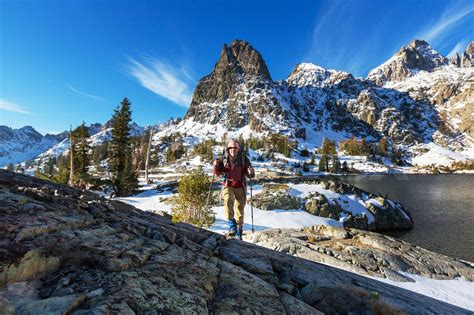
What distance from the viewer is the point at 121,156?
4753cm

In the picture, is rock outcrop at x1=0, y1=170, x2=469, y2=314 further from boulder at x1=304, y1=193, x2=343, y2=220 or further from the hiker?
boulder at x1=304, y1=193, x2=343, y2=220

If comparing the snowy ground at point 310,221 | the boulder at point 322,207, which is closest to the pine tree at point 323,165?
the snowy ground at point 310,221

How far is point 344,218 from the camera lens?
36625 mm

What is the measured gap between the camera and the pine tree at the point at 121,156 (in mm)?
44781

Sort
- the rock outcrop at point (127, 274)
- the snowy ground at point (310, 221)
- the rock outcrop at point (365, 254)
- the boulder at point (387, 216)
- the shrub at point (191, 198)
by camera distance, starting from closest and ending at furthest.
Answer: the rock outcrop at point (127, 274) → the snowy ground at point (310, 221) → the rock outcrop at point (365, 254) → the shrub at point (191, 198) → the boulder at point (387, 216)

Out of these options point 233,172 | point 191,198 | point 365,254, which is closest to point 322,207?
point 191,198

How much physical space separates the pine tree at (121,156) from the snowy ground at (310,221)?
3094 millimetres

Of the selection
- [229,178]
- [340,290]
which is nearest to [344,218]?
[229,178]

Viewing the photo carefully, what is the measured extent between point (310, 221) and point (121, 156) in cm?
3418

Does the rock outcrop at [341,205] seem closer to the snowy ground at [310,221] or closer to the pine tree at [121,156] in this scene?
the snowy ground at [310,221]

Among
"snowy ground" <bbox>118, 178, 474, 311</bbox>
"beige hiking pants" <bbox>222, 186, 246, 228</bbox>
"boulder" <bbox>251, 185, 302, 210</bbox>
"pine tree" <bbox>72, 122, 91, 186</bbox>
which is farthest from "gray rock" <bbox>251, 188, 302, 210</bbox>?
"pine tree" <bbox>72, 122, 91, 186</bbox>

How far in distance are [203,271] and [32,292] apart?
2.95 meters

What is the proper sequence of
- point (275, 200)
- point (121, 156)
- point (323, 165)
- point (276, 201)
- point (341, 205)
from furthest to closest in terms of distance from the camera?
point (323, 165) → point (121, 156) → point (341, 205) → point (275, 200) → point (276, 201)

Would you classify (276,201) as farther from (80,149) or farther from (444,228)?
(80,149)
